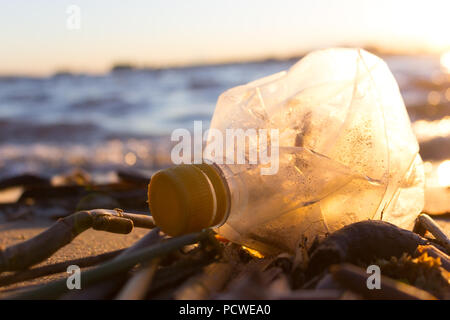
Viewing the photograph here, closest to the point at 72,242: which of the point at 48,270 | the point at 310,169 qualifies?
the point at 48,270

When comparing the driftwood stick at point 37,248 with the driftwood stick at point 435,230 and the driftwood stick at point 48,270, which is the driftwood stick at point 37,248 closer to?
the driftwood stick at point 48,270

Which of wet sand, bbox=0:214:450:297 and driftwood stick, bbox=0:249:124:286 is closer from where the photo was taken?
driftwood stick, bbox=0:249:124:286

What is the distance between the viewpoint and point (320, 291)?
144cm

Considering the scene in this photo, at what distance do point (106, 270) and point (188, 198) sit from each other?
393 mm

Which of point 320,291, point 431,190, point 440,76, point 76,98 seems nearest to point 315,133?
point 320,291

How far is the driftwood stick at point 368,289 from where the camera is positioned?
1463 mm

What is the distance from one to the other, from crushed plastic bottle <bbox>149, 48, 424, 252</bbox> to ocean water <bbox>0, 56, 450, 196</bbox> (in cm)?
387

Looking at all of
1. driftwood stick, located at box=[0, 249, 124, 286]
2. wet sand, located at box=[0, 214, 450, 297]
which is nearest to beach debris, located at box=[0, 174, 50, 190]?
wet sand, located at box=[0, 214, 450, 297]

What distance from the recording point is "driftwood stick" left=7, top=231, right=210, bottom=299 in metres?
1.58

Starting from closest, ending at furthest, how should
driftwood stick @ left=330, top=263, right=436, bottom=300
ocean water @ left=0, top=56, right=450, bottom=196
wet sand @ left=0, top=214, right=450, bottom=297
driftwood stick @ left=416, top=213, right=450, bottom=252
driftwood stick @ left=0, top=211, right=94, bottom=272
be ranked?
driftwood stick @ left=330, top=263, right=436, bottom=300, driftwood stick @ left=0, top=211, right=94, bottom=272, driftwood stick @ left=416, top=213, right=450, bottom=252, wet sand @ left=0, top=214, right=450, bottom=297, ocean water @ left=0, top=56, right=450, bottom=196

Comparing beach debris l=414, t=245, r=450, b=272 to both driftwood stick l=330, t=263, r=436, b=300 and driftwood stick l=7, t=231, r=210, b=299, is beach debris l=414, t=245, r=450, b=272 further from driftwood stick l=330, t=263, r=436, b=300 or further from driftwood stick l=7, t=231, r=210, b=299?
driftwood stick l=7, t=231, r=210, b=299

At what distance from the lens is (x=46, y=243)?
1.78 meters

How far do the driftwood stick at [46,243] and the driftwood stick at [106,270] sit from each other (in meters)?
0.15

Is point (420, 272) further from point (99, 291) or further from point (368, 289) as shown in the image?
point (99, 291)
